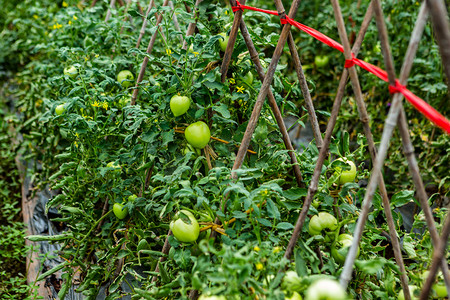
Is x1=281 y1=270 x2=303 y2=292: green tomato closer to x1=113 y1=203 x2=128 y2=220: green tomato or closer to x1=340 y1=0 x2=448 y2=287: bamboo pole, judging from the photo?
x1=340 y1=0 x2=448 y2=287: bamboo pole

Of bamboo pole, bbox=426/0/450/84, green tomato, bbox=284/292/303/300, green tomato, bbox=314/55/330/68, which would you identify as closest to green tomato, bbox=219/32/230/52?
bamboo pole, bbox=426/0/450/84

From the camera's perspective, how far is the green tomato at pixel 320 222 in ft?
A: 3.63

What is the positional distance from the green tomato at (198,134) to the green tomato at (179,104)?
2.1 inches

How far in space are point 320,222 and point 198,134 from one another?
0.41 metres

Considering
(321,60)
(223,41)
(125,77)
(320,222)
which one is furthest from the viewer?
(321,60)

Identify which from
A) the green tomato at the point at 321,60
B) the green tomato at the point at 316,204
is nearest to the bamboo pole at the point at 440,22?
the green tomato at the point at 316,204

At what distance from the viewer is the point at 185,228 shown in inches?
40.3

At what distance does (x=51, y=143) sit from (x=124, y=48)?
62cm

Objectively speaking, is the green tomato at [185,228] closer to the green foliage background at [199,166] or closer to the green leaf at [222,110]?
the green foliage background at [199,166]

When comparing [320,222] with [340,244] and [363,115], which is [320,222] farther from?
[363,115]

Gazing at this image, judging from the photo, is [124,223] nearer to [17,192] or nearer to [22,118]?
[17,192]

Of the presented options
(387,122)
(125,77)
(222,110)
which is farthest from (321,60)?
(387,122)

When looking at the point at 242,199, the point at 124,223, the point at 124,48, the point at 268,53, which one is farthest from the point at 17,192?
the point at 242,199

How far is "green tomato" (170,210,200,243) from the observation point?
1.02 metres
